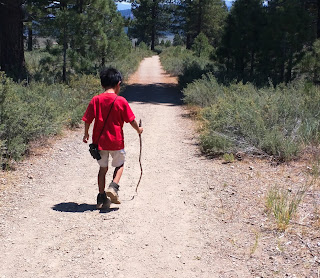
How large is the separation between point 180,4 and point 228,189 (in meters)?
48.0

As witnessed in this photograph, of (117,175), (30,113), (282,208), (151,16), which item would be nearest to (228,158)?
(282,208)

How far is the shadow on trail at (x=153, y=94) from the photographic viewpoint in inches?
626

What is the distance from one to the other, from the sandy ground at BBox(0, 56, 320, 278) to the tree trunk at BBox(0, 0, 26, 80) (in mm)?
6989

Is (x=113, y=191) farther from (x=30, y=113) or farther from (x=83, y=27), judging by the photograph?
(x=83, y=27)

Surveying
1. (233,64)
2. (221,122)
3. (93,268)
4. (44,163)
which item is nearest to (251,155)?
(221,122)

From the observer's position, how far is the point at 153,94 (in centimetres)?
1809

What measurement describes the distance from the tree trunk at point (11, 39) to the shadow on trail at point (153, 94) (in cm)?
431

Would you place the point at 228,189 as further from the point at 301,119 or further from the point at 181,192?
the point at 301,119

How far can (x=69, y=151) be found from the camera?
7785mm

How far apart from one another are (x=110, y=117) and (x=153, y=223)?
4.23 feet

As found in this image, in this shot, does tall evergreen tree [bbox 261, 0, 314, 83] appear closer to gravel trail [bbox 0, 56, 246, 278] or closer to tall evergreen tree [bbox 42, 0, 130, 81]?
tall evergreen tree [bbox 42, 0, 130, 81]

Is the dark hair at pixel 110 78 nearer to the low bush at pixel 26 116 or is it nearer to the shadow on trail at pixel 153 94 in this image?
the low bush at pixel 26 116

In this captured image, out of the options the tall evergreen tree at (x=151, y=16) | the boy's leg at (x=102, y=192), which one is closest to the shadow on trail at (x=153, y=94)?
the boy's leg at (x=102, y=192)

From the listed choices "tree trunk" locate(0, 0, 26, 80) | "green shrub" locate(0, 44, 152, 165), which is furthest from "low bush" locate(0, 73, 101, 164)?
"tree trunk" locate(0, 0, 26, 80)
